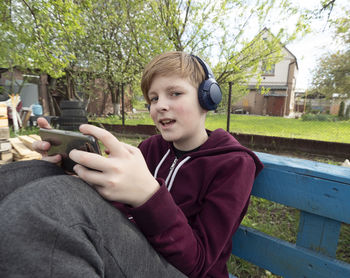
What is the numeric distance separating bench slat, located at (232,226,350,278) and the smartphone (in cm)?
94

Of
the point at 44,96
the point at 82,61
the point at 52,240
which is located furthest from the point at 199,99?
the point at 44,96

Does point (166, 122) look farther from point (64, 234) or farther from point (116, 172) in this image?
point (64, 234)

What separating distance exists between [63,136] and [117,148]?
32 cm

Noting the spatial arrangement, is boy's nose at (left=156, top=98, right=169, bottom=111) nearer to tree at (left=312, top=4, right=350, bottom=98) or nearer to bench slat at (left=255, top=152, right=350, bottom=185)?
bench slat at (left=255, top=152, right=350, bottom=185)

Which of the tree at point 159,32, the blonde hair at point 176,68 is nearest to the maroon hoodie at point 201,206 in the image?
the blonde hair at point 176,68

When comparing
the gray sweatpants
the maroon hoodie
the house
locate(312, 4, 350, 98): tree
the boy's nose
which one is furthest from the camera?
the house

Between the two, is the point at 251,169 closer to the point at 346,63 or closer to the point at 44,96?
the point at 44,96

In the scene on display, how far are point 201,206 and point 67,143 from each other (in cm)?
64

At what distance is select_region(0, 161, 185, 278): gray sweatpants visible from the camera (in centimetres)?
44

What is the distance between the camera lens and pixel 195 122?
3.74ft

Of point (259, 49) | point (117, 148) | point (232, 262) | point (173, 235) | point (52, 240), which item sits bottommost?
point (232, 262)

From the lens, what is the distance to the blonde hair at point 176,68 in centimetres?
111

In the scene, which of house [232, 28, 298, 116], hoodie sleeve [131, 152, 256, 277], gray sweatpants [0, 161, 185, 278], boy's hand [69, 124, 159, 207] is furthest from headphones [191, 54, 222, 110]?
house [232, 28, 298, 116]

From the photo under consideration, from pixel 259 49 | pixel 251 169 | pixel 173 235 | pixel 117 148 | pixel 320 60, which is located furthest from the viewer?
pixel 320 60
